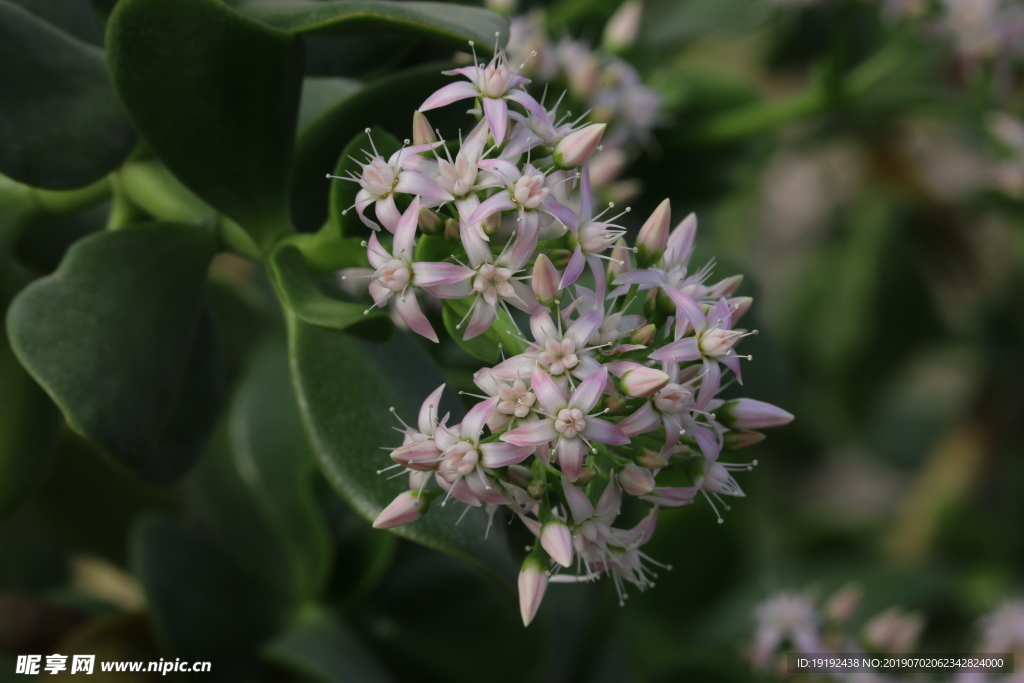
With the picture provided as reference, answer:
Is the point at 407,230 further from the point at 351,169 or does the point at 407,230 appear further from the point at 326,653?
the point at 326,653

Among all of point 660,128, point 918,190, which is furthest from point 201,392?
point 918,190

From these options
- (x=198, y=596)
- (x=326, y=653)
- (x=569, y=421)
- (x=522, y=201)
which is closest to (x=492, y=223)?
(x=522, y=201)

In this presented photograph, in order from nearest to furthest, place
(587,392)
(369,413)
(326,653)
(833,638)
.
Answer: (587,392) < (369,413) < (326,653) < (833,638)

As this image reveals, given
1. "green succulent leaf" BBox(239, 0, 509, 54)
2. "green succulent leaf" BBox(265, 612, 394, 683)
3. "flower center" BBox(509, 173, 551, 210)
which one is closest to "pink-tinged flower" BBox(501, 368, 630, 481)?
"flower center" BBox(509, 173, 551, 210)

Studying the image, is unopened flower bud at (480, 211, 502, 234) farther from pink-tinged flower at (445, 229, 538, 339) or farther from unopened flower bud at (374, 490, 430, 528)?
unopened flower bud at (374, 490, 430, 528)

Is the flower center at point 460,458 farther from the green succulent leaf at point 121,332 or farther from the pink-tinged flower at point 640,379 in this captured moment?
the green succulent leaf at point 121,332

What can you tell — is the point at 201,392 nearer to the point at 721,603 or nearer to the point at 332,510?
the point at 332,510
